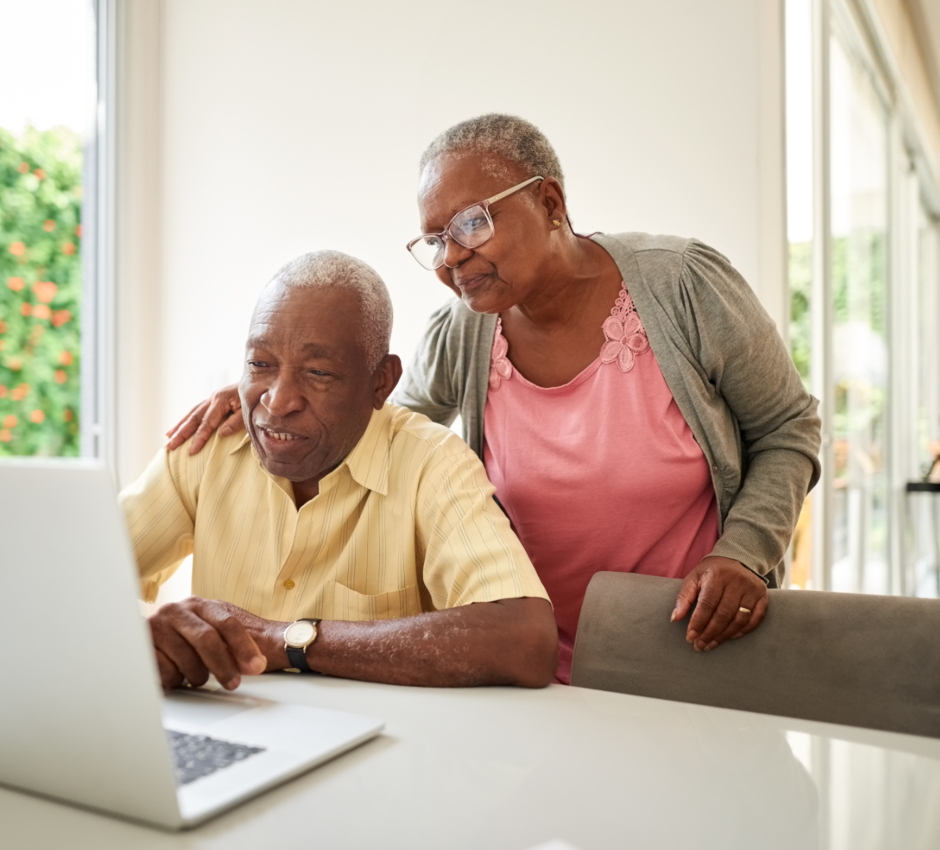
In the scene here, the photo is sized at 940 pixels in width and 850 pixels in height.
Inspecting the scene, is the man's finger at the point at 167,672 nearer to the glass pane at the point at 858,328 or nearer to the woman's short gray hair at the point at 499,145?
the woman's short gray hair at the point at 499,145

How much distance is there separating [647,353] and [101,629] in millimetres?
1223

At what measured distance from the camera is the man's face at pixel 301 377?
146 centimetres

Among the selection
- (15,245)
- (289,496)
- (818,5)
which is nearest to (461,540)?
(289,496)

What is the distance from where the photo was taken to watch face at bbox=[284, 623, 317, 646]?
1.22 metres

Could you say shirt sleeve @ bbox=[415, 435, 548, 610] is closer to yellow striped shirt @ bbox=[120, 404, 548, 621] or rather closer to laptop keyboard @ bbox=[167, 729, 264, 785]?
yellow striped shirt @ bbox=[120, 404, 548, 621]

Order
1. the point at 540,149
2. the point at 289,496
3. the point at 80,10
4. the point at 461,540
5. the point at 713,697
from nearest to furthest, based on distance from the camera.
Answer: the point at 713,697, the point at 461,540, the point at 289,496, the point at 540,149, the point at 80,10

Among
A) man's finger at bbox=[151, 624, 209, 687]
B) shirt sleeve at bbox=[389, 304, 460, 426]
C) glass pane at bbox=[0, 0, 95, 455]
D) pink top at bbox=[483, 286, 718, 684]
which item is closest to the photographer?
man's finger at bbox=[151, 624, 209, 687]

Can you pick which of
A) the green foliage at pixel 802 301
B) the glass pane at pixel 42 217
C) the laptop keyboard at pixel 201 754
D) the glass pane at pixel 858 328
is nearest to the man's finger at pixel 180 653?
the laptop keyboard at pixel 201 754

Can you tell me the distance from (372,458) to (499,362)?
1.32ft

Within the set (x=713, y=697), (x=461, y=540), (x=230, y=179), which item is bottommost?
(x=713, y=697)

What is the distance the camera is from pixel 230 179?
10.3 feet

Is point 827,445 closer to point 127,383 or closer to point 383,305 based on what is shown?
point 383,305

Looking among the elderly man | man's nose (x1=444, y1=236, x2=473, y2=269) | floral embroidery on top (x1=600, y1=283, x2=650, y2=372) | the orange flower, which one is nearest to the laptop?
the elderly man

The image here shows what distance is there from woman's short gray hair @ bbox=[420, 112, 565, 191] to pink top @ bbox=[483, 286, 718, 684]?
0.30 meters
